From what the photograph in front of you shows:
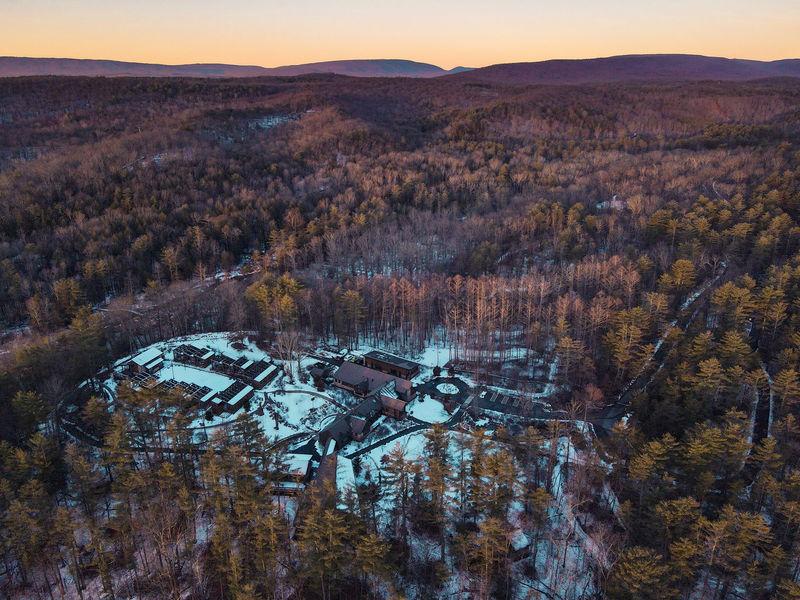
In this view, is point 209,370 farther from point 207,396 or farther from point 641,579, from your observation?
point 641,579

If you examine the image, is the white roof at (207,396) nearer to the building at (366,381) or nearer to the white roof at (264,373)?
the white roof at (264,373)

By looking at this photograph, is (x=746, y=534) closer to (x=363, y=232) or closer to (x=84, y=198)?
(x=363, y=232)

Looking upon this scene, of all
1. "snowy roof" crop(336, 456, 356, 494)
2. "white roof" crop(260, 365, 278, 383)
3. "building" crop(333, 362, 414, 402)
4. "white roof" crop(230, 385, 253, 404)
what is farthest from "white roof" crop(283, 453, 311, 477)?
"white roof" crop(260, 365, 278, 383)

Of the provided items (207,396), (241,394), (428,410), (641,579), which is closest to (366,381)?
(428,410)

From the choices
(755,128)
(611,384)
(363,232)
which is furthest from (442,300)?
(755,128)

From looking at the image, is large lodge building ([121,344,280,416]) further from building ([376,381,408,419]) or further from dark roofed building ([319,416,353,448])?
building ([376,381,408,419])

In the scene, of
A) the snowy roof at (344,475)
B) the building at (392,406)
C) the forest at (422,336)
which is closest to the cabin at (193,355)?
the forest at (422,336)

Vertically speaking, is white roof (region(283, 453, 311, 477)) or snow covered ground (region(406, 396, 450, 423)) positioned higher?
white roof (region(283, 453, 311, 477))
